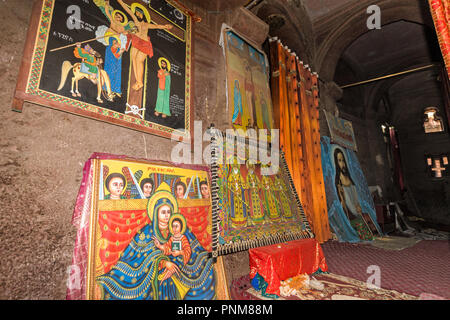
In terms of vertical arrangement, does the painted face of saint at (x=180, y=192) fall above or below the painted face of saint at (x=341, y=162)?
below

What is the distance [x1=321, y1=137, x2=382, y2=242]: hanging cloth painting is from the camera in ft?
16.0

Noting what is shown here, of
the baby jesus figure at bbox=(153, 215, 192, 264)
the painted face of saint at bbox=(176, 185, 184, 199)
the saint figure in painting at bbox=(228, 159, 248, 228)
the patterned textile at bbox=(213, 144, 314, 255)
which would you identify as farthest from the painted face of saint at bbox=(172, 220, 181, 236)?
the saint figure in painting at bbox=(228, 159, 248, 228)

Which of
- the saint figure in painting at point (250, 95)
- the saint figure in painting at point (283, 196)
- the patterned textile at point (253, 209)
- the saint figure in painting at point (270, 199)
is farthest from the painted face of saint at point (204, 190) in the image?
the saint figure in painting at point (250, 95)

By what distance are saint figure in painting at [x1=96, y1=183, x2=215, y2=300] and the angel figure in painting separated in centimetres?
124

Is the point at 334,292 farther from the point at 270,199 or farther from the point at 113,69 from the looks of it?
the point at 113,69

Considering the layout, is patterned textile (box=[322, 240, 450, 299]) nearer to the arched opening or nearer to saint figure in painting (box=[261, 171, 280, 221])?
saint figure in painting (box=[261, 171, 280, 221])

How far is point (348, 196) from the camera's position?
5.36m

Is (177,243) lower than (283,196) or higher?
lower

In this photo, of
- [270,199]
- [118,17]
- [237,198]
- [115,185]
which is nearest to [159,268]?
[115,185]

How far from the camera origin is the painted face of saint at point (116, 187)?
1742 millimetres

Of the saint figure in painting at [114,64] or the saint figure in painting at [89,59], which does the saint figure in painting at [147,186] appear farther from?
the saint figure in painting at [89,59]

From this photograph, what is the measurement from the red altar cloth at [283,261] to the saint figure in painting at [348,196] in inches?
113

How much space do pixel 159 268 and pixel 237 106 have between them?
2.35m
